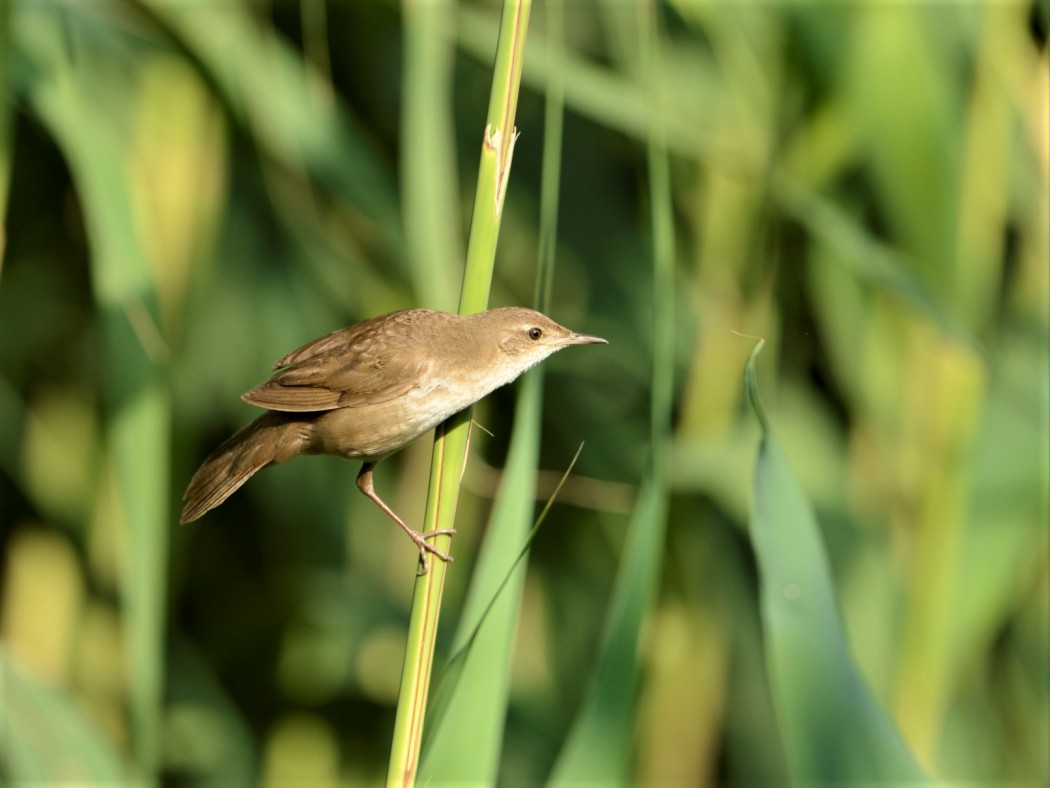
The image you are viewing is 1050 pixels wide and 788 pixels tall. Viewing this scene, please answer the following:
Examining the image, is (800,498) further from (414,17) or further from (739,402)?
(739,402)

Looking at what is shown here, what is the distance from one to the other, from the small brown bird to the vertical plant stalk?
403 millimetres

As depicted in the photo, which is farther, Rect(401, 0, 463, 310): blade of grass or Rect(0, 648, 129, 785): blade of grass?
Rect(401, 0, 463, 310): blade of grass

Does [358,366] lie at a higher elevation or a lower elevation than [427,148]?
lower

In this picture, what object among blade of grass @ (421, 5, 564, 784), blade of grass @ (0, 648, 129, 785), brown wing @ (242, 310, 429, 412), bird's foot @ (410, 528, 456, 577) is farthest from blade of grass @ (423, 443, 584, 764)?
→ blade of grass @ (0, 648, 129, 785)

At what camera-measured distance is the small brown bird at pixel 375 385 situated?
7.23 feet

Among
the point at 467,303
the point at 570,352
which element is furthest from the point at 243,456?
the point at 570,352

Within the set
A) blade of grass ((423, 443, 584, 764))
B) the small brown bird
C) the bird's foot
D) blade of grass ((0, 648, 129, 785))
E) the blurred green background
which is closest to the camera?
blade of grass ((423, 443, 584, 764))

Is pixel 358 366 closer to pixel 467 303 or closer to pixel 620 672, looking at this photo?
pixel 467 303

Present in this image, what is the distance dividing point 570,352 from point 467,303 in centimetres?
143

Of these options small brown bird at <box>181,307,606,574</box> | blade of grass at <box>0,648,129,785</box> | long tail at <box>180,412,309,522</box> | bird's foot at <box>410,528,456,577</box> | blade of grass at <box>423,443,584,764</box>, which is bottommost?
blade of grass at <box>0,648,129,785</box>

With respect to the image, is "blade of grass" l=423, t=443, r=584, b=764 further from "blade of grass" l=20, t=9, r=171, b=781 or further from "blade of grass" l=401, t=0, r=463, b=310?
"blade of grass" l=401, t=0, r=463, b=310

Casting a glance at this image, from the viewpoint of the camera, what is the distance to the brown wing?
7.38ft

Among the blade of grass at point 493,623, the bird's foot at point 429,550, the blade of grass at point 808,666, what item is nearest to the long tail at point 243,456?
the bird's foot at point 429,550

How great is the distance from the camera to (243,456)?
224 cm
